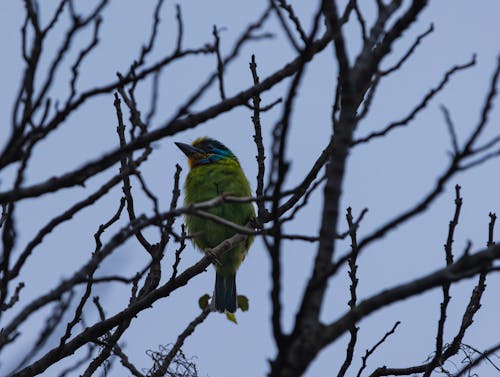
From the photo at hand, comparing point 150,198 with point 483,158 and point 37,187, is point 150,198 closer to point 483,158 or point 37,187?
point 37,187

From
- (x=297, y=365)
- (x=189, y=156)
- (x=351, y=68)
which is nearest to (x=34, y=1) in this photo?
(x=351, y=68)

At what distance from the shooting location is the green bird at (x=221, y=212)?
643 cm

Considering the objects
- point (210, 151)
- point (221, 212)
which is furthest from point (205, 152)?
point (221, 212)

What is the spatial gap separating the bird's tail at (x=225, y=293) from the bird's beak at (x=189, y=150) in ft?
4.03

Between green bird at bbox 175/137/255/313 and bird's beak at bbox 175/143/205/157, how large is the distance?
0.59 feet

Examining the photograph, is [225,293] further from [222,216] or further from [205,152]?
[205,152]

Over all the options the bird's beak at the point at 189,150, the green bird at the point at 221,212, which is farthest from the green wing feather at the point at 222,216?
the bird's beak at the point at 189,150

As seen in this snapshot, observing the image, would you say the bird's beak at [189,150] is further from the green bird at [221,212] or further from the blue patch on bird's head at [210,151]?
the green bird at [221,212]

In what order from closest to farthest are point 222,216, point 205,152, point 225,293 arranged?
point 222,216
point 225,293
point 205,152

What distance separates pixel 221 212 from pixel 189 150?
121cm

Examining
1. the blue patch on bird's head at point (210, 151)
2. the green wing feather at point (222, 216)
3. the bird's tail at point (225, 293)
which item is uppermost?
the blue patch on bird's head at point (210, 151)

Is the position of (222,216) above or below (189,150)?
below

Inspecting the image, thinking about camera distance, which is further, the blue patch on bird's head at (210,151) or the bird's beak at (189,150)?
the bird's beak at (189,150)

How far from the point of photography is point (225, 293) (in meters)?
6.62
